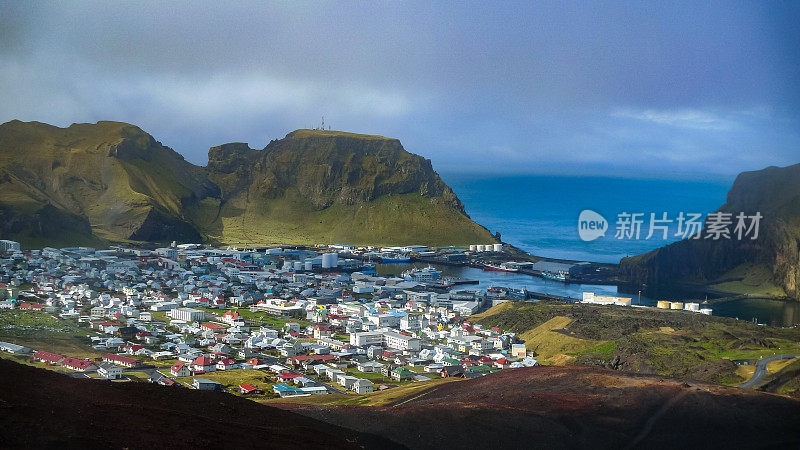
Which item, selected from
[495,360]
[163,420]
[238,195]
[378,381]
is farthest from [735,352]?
[238,195]

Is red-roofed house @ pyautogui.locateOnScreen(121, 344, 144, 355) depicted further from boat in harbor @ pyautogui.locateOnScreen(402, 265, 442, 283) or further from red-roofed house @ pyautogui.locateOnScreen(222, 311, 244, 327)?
boat in harbor @ pyautogui.locateOnScreen(402, 265, 442, 283)

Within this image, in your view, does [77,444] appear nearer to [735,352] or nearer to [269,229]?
[735,352]

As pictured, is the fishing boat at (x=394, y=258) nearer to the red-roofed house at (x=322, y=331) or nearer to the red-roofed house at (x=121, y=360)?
the red-roofed house at (x=322, y=331)

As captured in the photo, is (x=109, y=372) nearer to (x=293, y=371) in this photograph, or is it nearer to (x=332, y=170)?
(x=293, y=371)

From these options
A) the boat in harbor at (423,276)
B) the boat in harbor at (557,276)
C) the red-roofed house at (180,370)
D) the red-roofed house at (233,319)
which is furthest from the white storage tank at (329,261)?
the red-roofed house at (180,370)

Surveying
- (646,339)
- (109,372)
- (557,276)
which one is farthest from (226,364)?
(557,276)

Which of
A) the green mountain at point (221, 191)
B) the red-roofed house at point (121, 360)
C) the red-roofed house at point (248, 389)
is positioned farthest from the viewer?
the green mountain at point (221, 191)

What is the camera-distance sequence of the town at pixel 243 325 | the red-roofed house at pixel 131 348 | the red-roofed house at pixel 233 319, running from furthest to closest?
the red-roofed house at pixel 233 319
the red-roofed house at pixel 131 348
the town at pixel 243 325
